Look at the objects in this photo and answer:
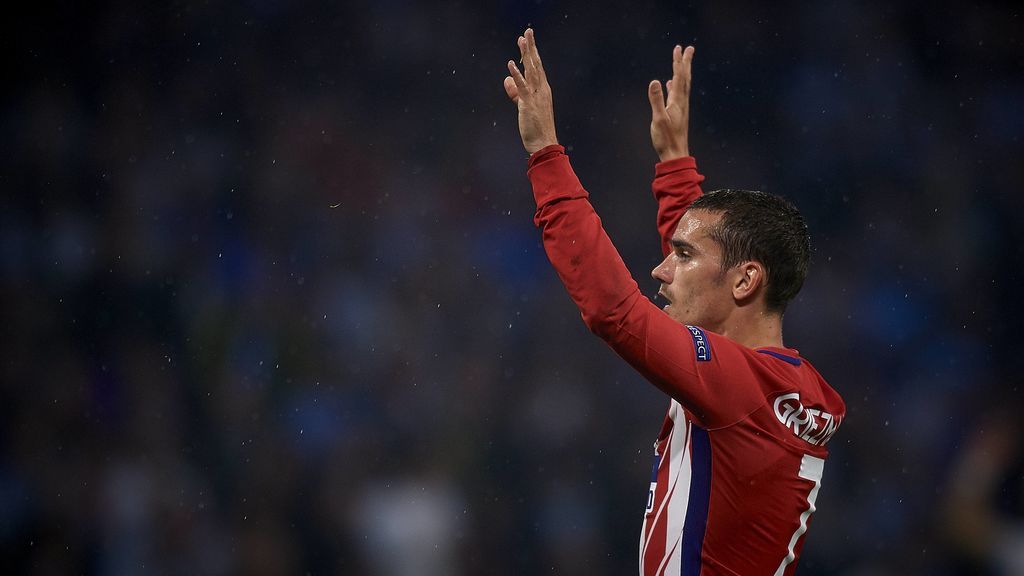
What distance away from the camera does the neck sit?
189 cm

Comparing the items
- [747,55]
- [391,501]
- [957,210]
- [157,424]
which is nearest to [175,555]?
[157,424]

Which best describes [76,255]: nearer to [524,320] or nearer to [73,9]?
[73,9]

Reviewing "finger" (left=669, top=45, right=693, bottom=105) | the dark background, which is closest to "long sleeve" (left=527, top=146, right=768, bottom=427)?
"finger" (left=669, top=45, right=693, bottom=105)

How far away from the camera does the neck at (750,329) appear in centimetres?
Answer: 189

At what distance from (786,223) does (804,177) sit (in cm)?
301

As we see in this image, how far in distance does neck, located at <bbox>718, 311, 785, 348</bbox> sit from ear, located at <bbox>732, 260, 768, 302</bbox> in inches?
1.8

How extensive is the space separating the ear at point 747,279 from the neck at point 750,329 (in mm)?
46

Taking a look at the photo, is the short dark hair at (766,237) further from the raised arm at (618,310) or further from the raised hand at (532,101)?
the raised hand at (532,101)

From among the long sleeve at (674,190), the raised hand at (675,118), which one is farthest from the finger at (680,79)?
the long sleeve at (674,190)

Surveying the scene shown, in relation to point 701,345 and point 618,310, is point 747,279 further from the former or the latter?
point 618,310

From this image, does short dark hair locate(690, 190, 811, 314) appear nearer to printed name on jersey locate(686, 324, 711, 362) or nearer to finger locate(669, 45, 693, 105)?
printed name on jersey locate(686, 324, 711, 362)

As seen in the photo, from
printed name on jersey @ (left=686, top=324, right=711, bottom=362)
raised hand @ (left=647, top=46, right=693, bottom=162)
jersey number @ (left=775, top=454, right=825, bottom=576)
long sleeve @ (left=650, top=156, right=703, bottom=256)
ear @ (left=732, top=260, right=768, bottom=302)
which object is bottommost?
jersey number @ (left=775, top=454, right=825, bottom=576)

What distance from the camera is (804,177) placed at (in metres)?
4.73

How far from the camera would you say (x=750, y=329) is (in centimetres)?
189
